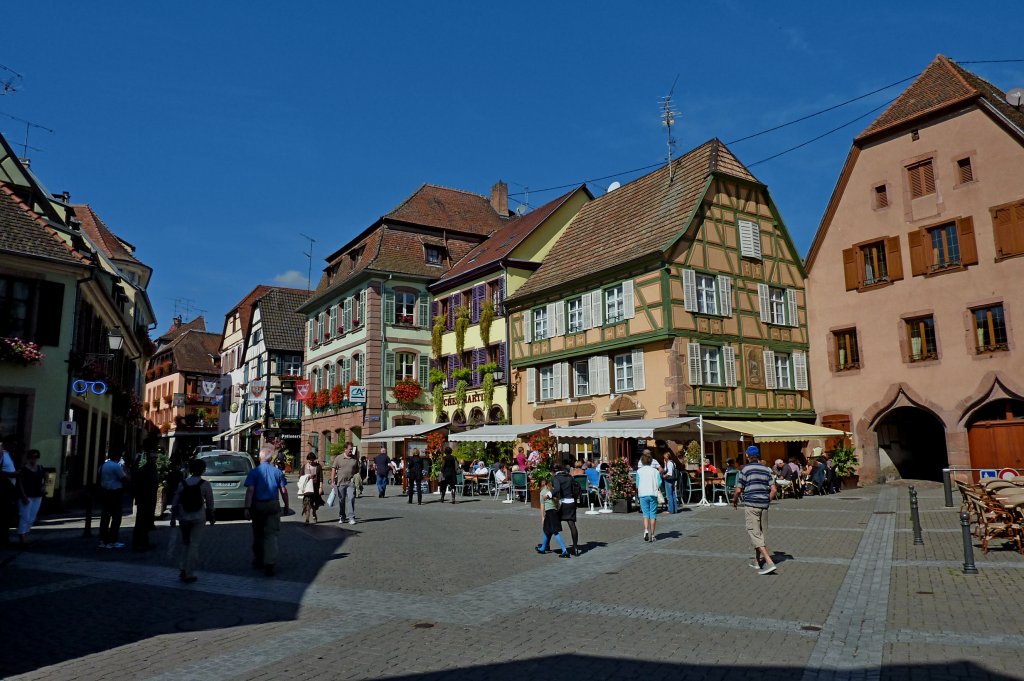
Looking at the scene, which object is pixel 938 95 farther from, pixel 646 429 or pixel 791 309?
pixel 646 429

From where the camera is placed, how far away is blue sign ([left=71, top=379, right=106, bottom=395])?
67.7 ft

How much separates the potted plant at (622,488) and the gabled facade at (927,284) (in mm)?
11807

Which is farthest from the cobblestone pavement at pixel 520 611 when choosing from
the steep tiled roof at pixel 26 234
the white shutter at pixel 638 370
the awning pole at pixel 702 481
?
the white shutter at pixel 638 370

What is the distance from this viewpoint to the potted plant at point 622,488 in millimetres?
19281

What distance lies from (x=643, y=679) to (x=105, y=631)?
5089 millimetres

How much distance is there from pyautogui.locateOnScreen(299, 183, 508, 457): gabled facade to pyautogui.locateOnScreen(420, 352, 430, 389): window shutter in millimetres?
48

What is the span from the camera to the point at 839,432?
2564 centimetres

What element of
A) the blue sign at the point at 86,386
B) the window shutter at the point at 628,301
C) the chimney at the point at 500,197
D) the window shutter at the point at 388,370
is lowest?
the blue sign at the point at 86,386

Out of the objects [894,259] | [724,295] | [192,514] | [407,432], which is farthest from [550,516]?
[407,432]

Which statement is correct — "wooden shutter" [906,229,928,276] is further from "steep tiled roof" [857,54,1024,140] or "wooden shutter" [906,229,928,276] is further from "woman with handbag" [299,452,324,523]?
"woman with handbag" [299,452,324,523]

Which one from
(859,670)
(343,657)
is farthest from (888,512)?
(343,657)

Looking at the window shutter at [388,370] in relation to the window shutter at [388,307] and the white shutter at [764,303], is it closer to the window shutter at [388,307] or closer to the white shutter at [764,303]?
the window shutter at [388,307]

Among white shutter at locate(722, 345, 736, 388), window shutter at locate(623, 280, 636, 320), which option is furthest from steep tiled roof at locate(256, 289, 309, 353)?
white shutter at locate(722, 345, 736, 388)

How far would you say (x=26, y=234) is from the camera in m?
20.4
